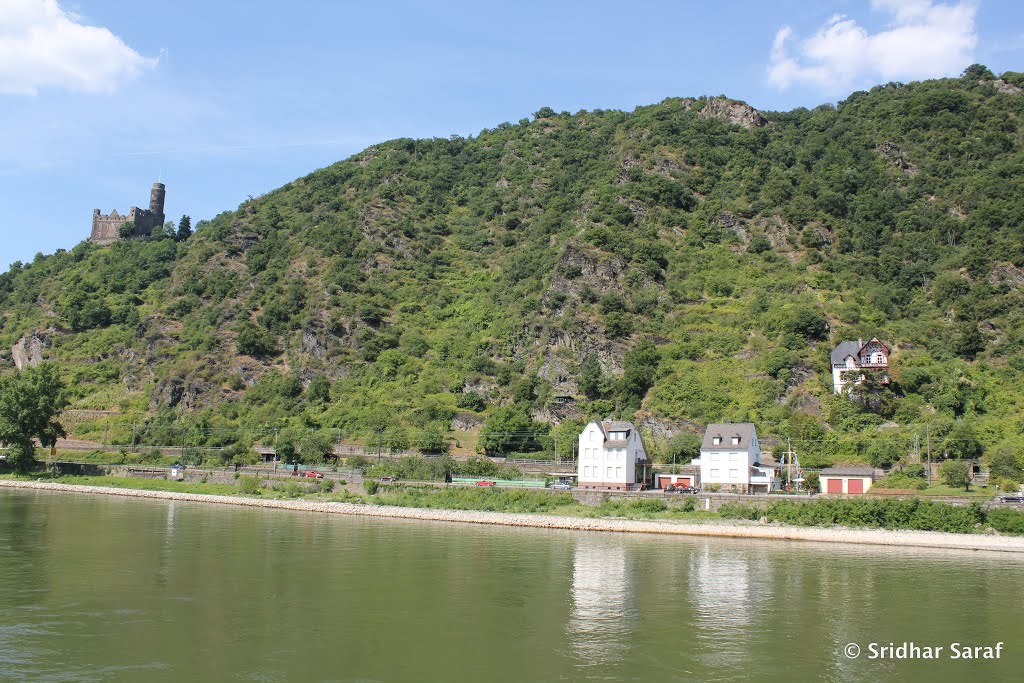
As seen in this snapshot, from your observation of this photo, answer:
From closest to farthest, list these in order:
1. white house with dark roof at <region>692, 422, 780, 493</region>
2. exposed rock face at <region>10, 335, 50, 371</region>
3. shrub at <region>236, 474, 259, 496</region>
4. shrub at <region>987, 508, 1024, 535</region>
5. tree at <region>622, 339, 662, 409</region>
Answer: shrub at <region>987, 508, 1024, 535</region>
white house with dark roof at <region>692, 422, 780, 493</region>
shrub at <region>236, 474, 259, 496</region>
tree at <region>622, 339, 662, 409</region>
exposed rock face at <region>10, 335, 50, 371</region>

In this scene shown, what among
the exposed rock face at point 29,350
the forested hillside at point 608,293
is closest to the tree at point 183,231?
the forested hillside at point 608,293

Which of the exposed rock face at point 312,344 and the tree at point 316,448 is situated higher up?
the exposed rock face at point 312,344

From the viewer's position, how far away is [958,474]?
188 feet

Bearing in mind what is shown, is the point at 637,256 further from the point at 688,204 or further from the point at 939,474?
the point at 939,474

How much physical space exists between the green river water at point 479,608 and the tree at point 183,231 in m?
129

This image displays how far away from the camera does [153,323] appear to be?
122m

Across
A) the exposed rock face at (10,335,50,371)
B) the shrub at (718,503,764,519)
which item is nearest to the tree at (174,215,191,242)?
the exposed rock face at (10,335,50,371)

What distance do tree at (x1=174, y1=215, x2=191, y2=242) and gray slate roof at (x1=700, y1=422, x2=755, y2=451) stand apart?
13701 centimetres

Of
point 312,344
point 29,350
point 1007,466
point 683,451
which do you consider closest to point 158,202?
point 29,350

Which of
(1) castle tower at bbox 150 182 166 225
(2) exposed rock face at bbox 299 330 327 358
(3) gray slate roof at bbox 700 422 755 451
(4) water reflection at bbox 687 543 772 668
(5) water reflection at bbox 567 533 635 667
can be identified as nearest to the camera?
(5) water reflection at bbox 567 533 635 667

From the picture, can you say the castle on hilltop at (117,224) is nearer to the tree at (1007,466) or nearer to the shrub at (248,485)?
the shrub at (248,485)

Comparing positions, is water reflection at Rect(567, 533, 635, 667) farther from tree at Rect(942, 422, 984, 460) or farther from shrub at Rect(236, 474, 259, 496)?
shrub at Rect(236, 474, 259, 496)

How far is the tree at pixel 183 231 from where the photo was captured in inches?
6649

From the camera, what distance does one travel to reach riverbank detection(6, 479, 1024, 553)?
48.8 metres
